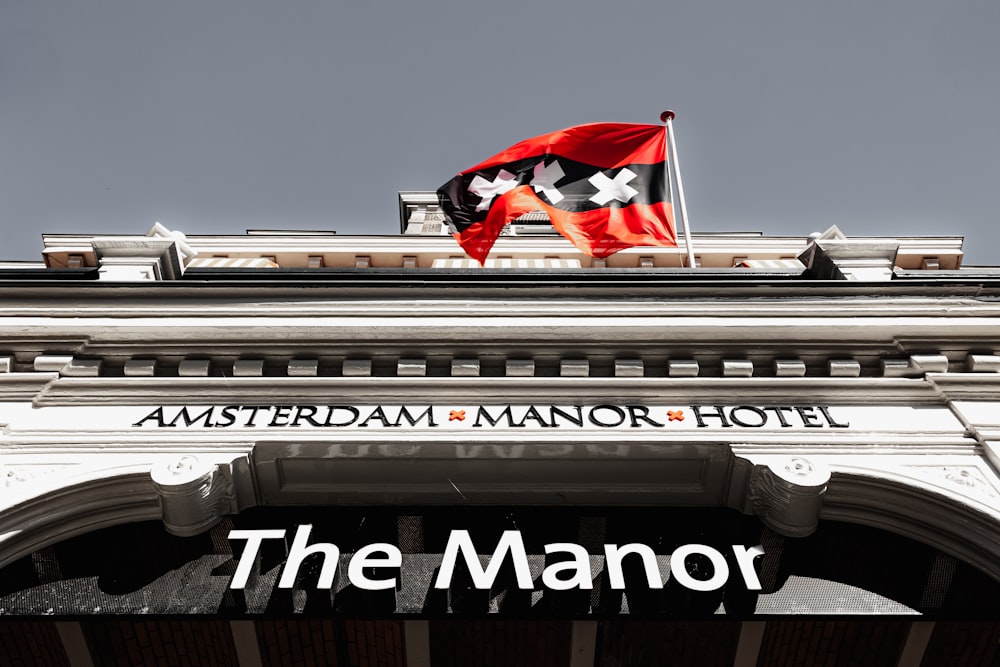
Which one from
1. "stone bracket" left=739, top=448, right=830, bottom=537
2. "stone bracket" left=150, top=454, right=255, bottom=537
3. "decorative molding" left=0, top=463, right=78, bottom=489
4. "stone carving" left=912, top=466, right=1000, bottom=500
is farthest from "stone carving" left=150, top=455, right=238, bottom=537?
"stone carving" left=912, top=466, right=1000, bottom=500

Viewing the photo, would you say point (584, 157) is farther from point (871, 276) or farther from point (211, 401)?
point (211, 401)

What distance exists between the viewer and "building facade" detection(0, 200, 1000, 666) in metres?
7.41

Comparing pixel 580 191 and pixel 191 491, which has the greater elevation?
pixel 580 191

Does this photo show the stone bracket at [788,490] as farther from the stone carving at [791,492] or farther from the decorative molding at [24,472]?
the decorative molding at [24,472]

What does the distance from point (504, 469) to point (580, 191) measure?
237 inches

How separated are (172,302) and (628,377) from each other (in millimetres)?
5540

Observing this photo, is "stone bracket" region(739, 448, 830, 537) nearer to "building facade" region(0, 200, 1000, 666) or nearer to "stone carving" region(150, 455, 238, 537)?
"building facade" region(0, 200, 1000, 666)

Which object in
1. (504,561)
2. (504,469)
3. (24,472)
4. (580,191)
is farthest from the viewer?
(580,191)

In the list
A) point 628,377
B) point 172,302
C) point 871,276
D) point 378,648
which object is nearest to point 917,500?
point 628,377

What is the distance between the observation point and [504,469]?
28.1 feet

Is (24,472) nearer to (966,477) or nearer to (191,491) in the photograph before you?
(191,491)

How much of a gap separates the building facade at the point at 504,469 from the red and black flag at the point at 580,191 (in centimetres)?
282

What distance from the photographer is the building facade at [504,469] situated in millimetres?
7410

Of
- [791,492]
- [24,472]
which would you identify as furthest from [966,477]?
[24,472]
